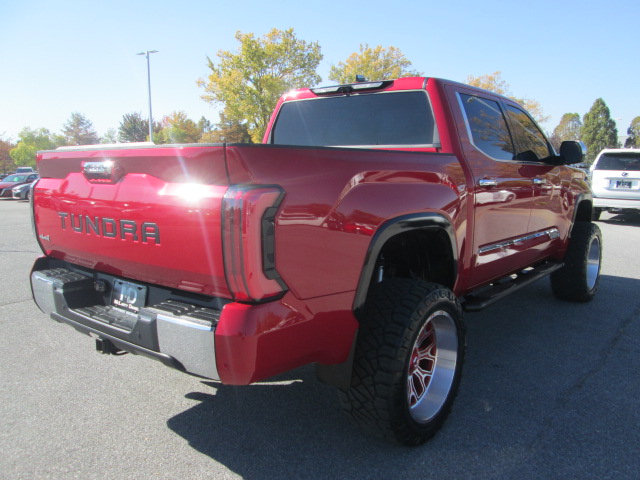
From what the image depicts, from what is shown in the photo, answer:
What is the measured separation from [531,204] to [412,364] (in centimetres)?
193

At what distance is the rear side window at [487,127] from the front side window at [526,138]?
18 centimetres

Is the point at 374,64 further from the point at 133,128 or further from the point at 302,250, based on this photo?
the point at 133,128

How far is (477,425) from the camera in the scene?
2609 mm

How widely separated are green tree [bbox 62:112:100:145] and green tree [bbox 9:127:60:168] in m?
3.53

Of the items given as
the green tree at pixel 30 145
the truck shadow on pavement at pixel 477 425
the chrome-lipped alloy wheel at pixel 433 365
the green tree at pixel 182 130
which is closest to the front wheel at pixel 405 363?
the chrome-lipped alloy wheel at pixel 433 365

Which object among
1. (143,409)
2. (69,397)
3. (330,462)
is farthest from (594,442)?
(69,397)

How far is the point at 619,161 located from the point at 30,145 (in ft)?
285

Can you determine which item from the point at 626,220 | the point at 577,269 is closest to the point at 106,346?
the point at 577,269

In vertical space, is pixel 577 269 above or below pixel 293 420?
above

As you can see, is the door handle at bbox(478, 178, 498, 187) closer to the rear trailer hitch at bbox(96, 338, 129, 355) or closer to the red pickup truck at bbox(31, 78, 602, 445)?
the red pickup truck at bbox(31, 78, 602, 445)

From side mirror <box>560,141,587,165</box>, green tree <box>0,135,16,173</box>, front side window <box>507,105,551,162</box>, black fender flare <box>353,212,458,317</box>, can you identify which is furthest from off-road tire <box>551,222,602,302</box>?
green tree <box>0,135,16,173</box>

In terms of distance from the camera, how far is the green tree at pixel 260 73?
29312 millimetres

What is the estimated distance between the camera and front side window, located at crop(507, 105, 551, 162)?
3.80 metres

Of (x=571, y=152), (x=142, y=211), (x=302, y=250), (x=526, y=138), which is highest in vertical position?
(x=526, y=138)
